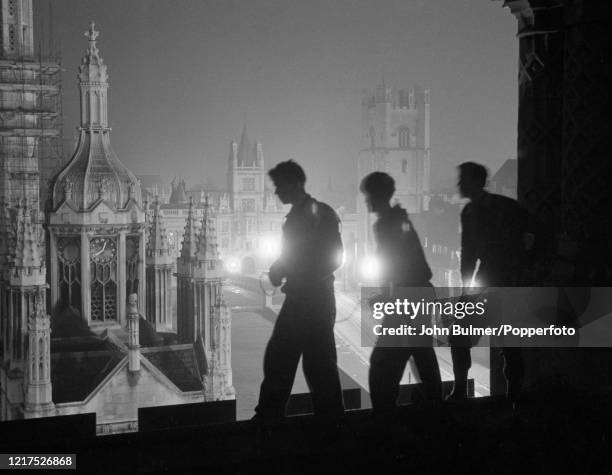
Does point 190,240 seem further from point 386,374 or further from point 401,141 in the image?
point 401,141

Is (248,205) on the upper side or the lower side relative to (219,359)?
upper

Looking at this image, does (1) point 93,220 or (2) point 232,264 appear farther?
(2) point 232,264

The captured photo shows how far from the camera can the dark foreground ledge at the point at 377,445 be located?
4.45 m

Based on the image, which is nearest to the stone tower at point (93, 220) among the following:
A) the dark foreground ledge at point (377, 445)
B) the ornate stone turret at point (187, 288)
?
the ornate stone turret at point (187, 288)

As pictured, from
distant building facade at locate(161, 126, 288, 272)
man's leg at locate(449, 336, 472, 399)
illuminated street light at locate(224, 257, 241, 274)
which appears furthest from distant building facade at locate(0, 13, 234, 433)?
distant building facade at locate(161, 126, 288, 272)

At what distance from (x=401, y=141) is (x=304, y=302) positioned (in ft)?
260

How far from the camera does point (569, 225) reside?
624cm

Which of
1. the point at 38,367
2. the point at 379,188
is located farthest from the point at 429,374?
the point at 38,367

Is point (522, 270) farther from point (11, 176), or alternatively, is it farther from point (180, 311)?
point (11, 176)

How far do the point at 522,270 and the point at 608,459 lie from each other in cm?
143

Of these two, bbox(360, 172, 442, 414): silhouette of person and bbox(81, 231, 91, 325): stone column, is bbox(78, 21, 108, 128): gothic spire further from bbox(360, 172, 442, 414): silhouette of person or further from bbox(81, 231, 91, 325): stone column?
bbox(360, 172, 442, 414): silhouette of person

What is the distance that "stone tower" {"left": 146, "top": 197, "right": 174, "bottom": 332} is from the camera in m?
18.4

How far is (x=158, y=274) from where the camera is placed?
60.2 feet

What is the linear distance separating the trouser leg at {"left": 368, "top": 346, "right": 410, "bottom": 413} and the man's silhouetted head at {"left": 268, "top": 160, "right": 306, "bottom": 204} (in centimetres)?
121
